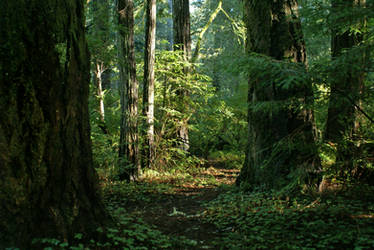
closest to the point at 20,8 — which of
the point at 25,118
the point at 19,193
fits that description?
the point at 25,118

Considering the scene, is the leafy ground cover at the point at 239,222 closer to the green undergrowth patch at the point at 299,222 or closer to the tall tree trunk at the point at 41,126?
the green undergrowth patch at the point at 299,222

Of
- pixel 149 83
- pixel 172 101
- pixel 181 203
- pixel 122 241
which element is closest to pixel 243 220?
pixel 181 203

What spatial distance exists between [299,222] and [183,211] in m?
2.16

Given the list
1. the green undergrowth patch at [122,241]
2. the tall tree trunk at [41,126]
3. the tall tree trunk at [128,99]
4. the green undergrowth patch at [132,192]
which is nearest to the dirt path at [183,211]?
the green undergrowth patch at [132,192]

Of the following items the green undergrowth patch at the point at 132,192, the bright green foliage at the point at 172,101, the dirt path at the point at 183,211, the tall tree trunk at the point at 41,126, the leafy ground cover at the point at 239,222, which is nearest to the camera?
the tall tree trunk at the point at 41,126

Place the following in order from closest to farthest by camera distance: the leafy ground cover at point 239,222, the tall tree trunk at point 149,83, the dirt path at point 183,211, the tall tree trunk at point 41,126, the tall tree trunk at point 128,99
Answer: the tall tree trunk at point 41,126, the leafy ground cover at point 239,222, the dirt path at point 183,211, the tall tree trunk at point 128,99, the tall tree trunk at point 149,83

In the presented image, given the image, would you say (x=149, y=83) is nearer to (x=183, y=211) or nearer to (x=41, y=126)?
(x=183, y=211)

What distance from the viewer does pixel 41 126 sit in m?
2.70

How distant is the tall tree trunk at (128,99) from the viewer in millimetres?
7328

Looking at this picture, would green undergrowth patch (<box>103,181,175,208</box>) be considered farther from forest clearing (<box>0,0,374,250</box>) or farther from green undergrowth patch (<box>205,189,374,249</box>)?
green undergrowth patch (<box>205,189,374,249</box>)

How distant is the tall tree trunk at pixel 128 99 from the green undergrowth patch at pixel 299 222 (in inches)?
124

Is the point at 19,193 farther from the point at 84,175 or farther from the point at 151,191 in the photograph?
the point at 151,191

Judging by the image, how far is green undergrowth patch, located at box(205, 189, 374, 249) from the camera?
3252mm

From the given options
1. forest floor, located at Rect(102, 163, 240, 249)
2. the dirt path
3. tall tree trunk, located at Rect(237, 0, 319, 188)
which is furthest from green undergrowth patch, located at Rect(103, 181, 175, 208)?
tall tree trunk, located at Rect(237, 0, 319, 188)
